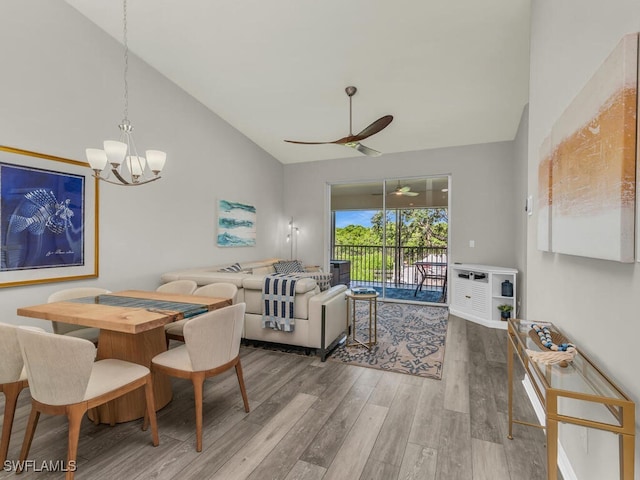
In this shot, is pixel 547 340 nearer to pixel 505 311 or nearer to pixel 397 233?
pixel 505 311

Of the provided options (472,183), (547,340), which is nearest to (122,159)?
(547,340)

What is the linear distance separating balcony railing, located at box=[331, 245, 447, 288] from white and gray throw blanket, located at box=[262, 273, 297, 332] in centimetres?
347

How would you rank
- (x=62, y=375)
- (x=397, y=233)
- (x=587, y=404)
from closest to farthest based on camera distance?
(x=587, y=404) → (x=62, y=375) → (x=397, y=233)

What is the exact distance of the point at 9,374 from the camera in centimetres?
178

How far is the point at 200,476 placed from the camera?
1.68 m

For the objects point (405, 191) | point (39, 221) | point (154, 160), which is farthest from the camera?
point (405, 191)

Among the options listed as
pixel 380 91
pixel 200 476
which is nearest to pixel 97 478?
pixel 200 476

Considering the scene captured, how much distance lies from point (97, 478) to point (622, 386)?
2.44 metres

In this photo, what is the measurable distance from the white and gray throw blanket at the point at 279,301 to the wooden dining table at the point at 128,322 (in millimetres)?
860

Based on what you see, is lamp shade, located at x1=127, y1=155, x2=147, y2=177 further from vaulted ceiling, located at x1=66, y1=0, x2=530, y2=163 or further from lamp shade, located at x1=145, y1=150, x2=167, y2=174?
vaulted ceiling, located at x1=66, y1=0, x2=530, y2=163

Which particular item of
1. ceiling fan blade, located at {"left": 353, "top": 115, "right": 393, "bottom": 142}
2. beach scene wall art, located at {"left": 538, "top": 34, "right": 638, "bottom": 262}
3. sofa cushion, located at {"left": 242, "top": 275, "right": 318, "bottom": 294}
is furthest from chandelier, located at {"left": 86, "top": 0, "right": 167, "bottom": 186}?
beach scene wall art, located at {"left": 538, "top": 34, "right": 638, "bottom": 262}

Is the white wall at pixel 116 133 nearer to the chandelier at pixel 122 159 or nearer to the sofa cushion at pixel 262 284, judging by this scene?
the chandelier at pixel 122 159

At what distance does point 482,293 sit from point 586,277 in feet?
11.7

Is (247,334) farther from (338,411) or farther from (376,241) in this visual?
(376,241)
